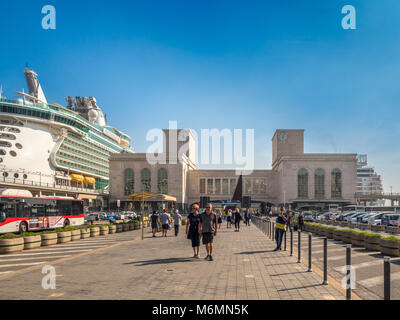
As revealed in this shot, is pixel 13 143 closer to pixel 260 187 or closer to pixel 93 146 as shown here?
pixel 93 146

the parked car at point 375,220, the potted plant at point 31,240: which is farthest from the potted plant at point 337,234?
the parked car at point 375,220

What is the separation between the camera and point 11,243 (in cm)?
1332

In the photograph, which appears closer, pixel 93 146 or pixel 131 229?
pixel 131 229

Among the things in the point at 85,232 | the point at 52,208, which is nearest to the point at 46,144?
the point at 52,208

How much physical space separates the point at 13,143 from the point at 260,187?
6711 centimetres

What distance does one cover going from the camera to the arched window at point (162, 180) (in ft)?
290

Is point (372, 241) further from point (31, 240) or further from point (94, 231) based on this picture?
point (94, 231)

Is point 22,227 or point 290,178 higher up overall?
point 290,178

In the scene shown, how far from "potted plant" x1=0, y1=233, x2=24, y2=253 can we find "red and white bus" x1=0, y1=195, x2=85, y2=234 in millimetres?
7715

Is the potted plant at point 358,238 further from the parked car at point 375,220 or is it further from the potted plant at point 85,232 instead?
the parked car at point 375,220

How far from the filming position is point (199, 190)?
101 meters

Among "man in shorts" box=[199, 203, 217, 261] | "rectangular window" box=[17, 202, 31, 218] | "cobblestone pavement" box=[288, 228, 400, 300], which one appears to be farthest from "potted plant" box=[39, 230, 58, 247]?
"cobblestone pavement" box=[288, 228, 400, 300]

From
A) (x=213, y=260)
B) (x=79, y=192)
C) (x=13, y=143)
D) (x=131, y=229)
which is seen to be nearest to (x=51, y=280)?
(x=213, y=260)

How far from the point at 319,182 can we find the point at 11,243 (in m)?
85.2
